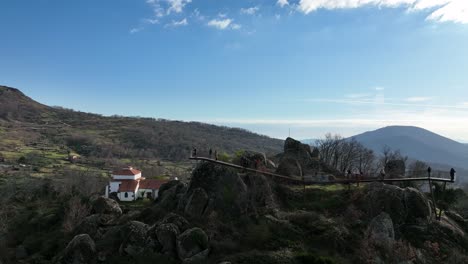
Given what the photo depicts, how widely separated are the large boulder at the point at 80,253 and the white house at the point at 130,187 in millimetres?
44042

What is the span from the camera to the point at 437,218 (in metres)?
25.9

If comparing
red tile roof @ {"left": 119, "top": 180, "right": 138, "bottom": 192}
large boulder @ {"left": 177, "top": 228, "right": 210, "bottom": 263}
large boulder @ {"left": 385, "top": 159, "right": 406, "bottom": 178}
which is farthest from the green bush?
red tile roof @ {"left": 119, "top": 180, "right": 138, "bottom": 192}

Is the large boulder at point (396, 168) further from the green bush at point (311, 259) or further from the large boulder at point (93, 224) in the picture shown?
the large boulder at point (93, 224)

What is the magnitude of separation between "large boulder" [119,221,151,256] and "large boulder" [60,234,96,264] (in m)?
2.20

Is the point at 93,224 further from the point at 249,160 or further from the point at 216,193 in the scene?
the point at 249,160

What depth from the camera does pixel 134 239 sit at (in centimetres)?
2433

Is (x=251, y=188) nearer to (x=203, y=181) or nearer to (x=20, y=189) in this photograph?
(x=203, y=181)

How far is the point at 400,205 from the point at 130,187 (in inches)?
2335

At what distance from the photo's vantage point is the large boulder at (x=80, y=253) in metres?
24.3

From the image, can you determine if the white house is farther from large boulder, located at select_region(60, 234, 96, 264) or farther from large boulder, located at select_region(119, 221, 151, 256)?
large boulder, located at select_region(119, 221, 151, 256)

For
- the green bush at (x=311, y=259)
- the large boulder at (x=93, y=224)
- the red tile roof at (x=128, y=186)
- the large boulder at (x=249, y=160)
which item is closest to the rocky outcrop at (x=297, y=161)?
the large boulder at (x=249, y=160)

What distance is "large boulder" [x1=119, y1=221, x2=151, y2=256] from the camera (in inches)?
939

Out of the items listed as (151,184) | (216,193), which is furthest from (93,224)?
(151,184)

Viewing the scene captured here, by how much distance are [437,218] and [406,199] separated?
2904mm
